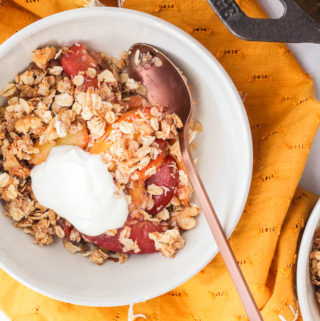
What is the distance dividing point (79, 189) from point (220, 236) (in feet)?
0.98

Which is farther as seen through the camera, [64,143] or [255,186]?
[255,186]

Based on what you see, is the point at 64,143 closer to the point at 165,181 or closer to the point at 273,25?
the point at 165,181

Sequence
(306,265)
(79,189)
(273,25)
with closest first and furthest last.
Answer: (273,25) → (79,189) → (306,265)

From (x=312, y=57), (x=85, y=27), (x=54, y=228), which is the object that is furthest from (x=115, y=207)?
(x=312, y=57)

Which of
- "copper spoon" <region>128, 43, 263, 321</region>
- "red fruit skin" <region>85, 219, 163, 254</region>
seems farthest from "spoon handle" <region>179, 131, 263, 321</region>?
"red fruit skin" <region>85, 219, 163, 254</region>

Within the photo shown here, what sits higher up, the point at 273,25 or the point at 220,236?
the point at 273,25

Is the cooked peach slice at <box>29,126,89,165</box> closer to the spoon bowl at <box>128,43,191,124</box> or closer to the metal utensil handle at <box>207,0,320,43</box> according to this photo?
the spoon bowl at <box>128,43,191,124</box>

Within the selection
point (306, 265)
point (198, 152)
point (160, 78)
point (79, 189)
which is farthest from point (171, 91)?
point (306, 265)

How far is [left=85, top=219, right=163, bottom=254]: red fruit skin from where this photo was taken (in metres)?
1.05

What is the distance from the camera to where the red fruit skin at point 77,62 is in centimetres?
102

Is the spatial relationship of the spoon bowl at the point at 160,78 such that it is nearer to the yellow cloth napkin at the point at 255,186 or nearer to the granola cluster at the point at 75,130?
the granola cluster at the point at 75,130

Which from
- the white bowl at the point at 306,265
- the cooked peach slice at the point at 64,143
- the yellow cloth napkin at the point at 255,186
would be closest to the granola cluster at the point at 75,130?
the cooked peach slice at the point at 64,143

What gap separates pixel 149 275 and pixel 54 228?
9.1 inches

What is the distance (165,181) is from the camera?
1038 millimetres
